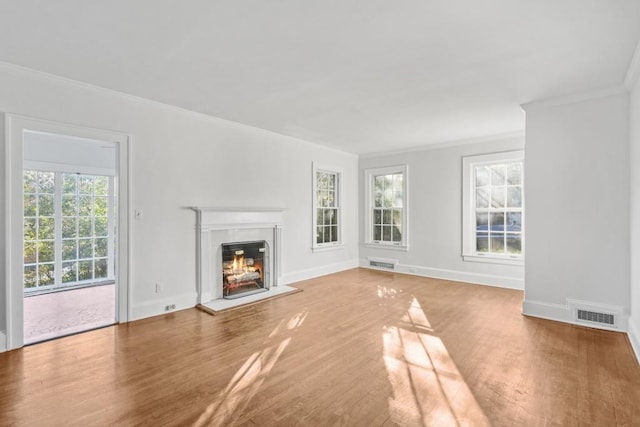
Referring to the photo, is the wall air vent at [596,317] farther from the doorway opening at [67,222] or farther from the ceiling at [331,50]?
the doorway opening at [67,222]

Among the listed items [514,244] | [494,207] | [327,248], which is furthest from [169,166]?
[514,244]

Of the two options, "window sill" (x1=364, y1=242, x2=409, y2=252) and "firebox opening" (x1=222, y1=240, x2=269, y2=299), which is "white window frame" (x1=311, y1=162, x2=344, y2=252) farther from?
"firebox opening" (x1=222, y1=240, x2=269, y2=299)

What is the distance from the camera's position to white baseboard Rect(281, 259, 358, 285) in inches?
232

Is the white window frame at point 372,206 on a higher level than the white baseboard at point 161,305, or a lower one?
higher

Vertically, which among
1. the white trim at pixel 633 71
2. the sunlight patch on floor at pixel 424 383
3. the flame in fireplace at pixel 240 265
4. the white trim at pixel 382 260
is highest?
the white trim at pixel 633 71

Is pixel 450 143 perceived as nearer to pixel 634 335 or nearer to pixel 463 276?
pixel 463 276

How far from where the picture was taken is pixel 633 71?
3.03 meters

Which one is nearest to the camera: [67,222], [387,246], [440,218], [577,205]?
[577,205]

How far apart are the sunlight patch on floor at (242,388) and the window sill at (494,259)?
13.3 ft

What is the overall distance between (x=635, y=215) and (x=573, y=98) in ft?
4.98

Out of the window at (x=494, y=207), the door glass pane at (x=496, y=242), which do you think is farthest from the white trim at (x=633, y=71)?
the door glass pane at (x=496, y=242)

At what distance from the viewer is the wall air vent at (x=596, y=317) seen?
3.58 meters

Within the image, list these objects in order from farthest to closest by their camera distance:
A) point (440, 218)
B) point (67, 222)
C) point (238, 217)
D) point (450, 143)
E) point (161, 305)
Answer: point (440, 218)
point (450, 143)
point (67, 222)
point (238, 217)
point (161, 305)

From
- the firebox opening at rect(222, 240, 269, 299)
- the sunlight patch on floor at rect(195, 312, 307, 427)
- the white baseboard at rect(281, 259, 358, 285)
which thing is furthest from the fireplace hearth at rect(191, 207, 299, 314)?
the sunlight patch on floor at rect(195, 312, 307, 427)
